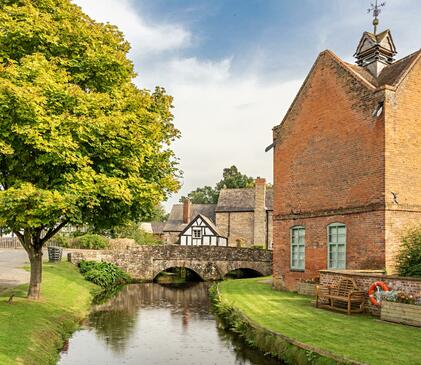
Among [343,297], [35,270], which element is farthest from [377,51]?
[35,270]

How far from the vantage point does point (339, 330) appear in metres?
11.8

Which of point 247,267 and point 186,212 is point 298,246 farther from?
point 186,212

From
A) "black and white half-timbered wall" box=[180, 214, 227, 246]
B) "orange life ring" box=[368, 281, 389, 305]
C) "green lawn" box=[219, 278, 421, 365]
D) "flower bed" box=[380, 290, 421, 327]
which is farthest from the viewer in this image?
"black and white half-timbered wall" box=[180, 214, 227, 246]

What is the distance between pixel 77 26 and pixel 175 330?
437 inches

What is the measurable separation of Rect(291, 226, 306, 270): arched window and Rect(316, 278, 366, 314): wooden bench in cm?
390

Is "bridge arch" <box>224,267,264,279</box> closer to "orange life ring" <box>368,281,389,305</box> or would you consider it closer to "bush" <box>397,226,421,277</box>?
"bush" <box>397,226,421,277</box>

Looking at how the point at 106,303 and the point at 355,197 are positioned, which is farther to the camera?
the point at 106,303

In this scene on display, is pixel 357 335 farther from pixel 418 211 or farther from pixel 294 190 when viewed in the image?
pixel 294 190

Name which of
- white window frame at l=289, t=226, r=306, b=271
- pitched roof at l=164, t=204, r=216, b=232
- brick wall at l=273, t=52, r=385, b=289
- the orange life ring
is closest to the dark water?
the orange life ring

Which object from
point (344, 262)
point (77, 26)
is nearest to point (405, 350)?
point (344, 262)

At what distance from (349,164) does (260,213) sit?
32219 millimetres

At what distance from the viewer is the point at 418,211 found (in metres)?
16.6

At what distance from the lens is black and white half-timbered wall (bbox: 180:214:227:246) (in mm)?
50438

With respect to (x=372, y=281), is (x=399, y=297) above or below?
below
